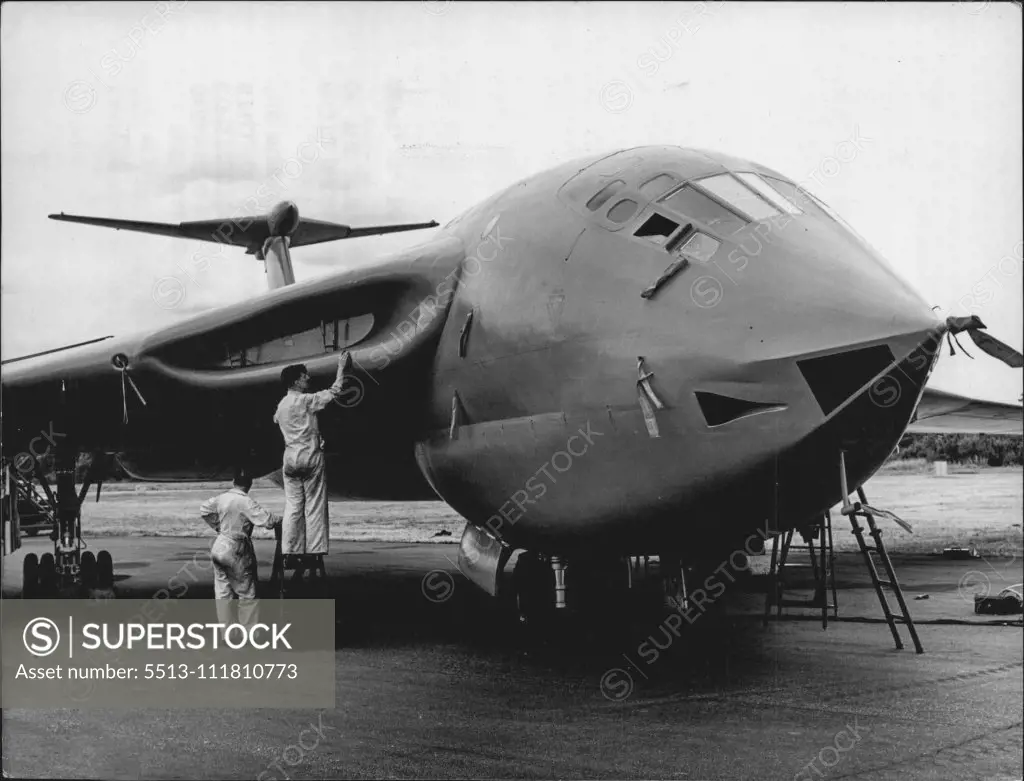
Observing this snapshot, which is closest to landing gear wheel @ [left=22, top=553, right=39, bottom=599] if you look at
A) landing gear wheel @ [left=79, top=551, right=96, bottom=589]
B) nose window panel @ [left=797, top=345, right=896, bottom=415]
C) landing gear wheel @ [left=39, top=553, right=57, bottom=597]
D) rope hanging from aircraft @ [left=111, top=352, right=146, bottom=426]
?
landing gear wheel @ [left=39, top=553, right=57, bottom=597]

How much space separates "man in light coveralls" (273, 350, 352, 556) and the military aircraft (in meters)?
0.39

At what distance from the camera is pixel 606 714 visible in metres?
7.10

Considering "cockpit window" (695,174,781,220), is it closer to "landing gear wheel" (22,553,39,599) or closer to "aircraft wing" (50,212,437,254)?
"aircraft wing" (50,212,437,254)

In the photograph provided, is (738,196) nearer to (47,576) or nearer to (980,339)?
(980,339)

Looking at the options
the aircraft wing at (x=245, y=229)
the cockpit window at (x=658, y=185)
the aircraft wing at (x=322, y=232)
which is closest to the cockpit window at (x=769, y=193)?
the cockpit window at (x=658, y=185)

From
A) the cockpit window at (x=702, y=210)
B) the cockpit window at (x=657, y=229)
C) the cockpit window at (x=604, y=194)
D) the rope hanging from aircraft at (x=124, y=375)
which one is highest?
the cockpit window at (x=604, y=194)

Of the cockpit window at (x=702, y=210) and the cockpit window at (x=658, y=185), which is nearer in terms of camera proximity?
the cockpit window at (x=702, y=210)

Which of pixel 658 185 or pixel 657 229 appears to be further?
pixel 658 185

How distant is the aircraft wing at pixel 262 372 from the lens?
30.4 ft

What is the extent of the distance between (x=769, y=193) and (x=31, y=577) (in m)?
12.7

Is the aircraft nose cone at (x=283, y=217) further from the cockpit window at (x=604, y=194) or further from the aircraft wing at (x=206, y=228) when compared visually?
the cockpit window at (x=604, y=194)

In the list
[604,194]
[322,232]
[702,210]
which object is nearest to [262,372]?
[604,194]

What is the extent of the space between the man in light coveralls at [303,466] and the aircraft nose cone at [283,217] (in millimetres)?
5053

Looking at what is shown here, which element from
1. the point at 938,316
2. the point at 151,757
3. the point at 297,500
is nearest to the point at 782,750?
the point at 938,316
